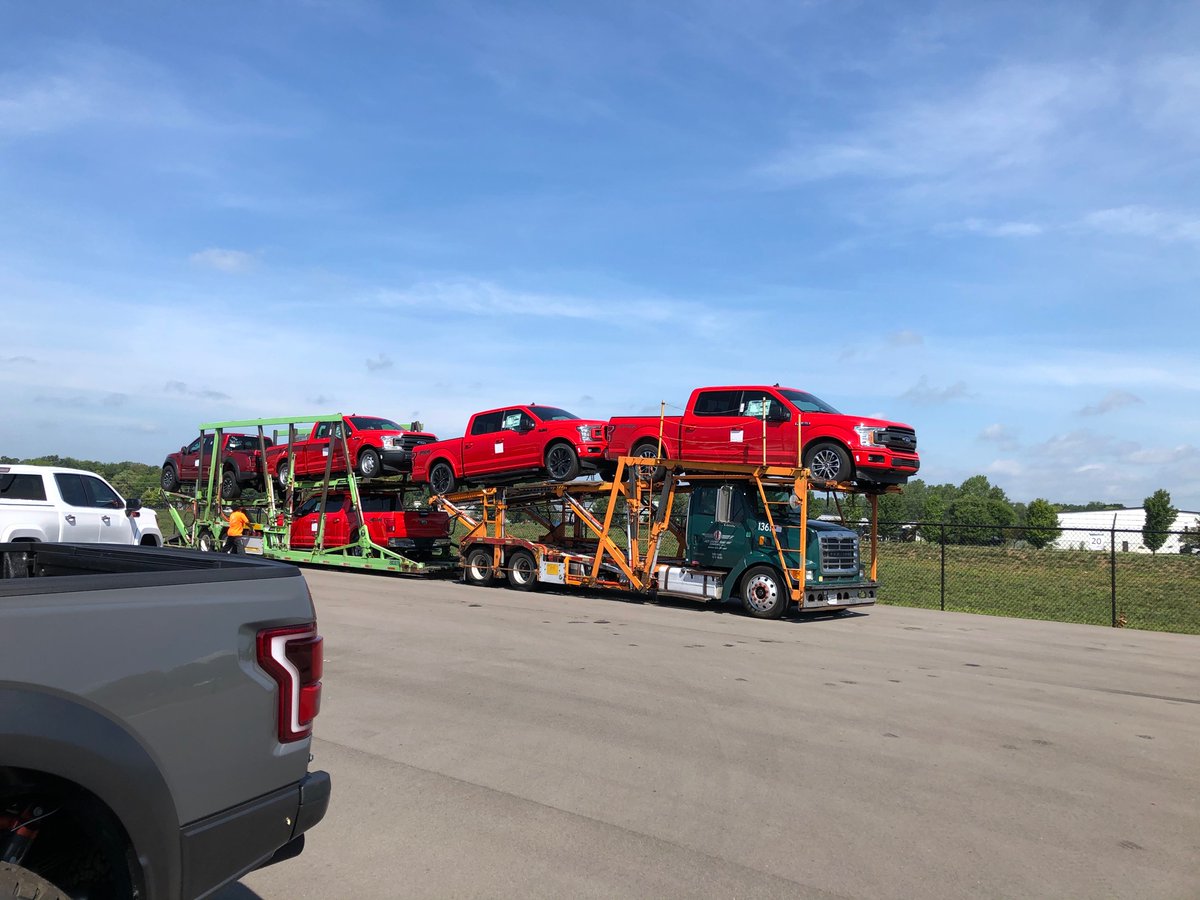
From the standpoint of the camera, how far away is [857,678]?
32.7 feet

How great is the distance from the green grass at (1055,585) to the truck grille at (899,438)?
18.0 feet

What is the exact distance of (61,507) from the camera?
15.2m

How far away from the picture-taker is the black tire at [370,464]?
2081 centimetres

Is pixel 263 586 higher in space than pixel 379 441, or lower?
lower

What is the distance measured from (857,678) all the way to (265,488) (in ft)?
57.7

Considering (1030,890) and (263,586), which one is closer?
(263,586)

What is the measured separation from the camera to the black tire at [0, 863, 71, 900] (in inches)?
94.9

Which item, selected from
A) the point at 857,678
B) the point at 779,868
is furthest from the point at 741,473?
the point at 779,868

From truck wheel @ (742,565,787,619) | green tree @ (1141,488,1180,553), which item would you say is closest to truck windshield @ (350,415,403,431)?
truck wheel @ (742,565,787,619)

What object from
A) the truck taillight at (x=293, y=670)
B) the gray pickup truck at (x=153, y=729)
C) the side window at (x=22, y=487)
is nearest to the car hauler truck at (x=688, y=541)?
the side window at (x=22, y=487)

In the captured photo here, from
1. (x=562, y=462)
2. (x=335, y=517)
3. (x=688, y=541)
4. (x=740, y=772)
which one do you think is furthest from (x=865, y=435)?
(x=335, y=517)

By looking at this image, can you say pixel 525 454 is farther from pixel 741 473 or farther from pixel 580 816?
pixel 580 816

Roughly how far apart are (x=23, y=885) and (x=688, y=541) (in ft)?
49.4

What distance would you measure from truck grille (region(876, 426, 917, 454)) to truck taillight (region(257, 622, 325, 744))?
13.1 meters
